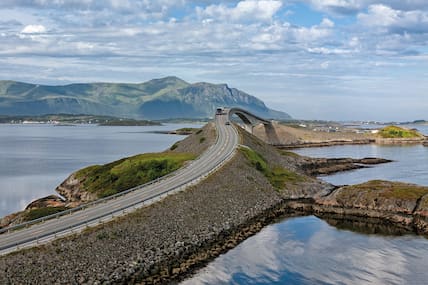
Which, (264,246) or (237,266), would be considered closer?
(237,266)

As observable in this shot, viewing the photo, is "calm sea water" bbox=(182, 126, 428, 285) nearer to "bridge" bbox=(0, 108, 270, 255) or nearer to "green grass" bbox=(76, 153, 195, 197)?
"bridge" bbox=(0, 108, 270, 255)

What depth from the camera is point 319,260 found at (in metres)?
53.7

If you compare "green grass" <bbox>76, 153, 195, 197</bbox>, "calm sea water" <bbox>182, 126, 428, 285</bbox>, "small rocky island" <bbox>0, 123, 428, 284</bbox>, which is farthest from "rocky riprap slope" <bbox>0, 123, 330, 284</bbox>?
"green grass" <bbox>76, 153, 195, 197</bbox>

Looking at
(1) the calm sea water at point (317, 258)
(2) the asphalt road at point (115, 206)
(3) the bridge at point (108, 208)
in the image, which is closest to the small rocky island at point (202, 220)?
(3) the bridge at point (108, 208)

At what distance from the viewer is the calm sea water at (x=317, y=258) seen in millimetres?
47875

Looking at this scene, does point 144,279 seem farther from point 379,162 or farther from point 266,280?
point 379,162

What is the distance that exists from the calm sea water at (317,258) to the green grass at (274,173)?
67.7ft

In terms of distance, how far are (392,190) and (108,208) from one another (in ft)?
150

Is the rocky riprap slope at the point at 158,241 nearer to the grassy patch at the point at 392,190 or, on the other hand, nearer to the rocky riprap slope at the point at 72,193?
the grassy patch at the point at 392,190

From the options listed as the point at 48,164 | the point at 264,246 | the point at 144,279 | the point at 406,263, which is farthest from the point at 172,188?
the point at 48,164

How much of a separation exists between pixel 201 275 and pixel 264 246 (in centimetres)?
1291

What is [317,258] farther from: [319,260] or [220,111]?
[220,111]

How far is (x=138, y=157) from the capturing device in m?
103

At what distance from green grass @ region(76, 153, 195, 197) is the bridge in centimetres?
461
